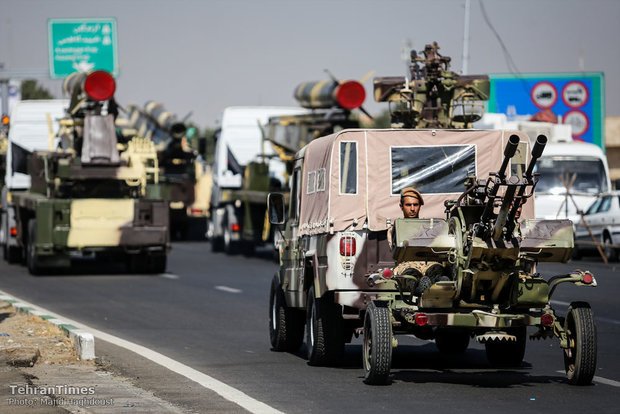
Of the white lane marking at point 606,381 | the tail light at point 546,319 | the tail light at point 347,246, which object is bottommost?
the white lane marking at point 606,381

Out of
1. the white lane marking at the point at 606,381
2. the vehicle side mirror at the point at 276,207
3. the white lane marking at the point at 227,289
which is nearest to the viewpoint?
the white lane marking at the point at 606,381

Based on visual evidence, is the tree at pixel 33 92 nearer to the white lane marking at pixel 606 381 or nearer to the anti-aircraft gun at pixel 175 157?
the anti-aircraft gun at pixel 175 157

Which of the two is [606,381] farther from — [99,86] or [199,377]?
[99,86]

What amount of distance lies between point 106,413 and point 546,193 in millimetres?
24130

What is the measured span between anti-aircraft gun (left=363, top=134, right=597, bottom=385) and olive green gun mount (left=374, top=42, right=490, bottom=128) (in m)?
11.1

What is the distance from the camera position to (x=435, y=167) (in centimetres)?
1246

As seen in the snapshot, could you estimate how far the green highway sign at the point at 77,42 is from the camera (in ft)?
147

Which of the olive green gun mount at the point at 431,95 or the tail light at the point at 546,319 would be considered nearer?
the tail light at the point at 546,319

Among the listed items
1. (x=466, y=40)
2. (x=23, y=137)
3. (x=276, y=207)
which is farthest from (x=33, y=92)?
(x=276, y=207)

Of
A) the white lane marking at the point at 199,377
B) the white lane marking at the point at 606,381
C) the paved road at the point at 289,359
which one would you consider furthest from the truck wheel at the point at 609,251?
the white lane marking at the point at 606,381

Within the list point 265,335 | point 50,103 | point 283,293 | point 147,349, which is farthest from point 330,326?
point 50,103

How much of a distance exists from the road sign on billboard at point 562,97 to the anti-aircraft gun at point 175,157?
1023 centimetres

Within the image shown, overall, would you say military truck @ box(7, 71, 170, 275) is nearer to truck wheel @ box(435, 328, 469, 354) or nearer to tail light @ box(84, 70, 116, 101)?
tail light @ box(84, 70, 116, 101)

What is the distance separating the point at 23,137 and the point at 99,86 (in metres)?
5.23
